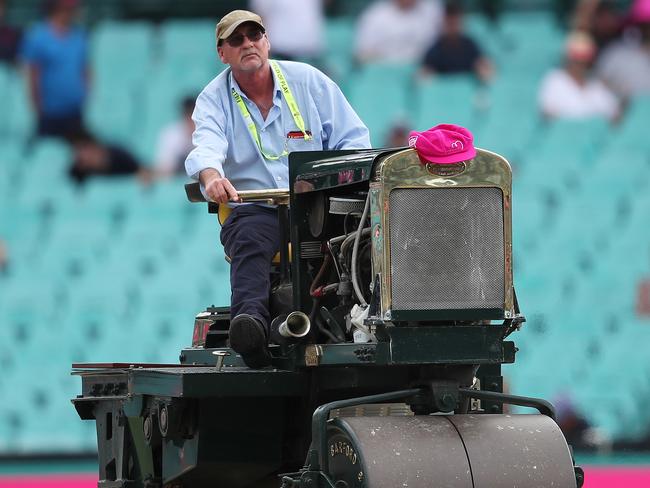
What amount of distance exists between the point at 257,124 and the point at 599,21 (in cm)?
955

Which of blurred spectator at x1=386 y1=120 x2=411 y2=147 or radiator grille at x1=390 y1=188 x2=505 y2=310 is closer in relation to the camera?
radiator grille at x1=390 y1=188 x2=505 y2=310

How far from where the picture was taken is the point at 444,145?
5.32 meters

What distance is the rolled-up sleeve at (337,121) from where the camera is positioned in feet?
21.7

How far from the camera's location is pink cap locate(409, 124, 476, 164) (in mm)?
5316

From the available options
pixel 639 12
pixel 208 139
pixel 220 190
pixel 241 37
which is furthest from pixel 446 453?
pixel 639 12

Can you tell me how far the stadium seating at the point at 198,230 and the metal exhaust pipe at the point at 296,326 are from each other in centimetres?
830

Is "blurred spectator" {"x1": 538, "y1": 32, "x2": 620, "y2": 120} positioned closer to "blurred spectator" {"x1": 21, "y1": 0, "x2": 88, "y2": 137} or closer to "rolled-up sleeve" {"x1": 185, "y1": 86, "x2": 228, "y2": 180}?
"blurred spectator" {"x1": 21, "y1": 0, "x2": 88, "y2": 137}

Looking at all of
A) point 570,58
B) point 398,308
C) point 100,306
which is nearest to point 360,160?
point 398,308

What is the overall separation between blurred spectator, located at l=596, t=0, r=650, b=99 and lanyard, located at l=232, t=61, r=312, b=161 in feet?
30.5

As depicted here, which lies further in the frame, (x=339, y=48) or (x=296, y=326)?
(x=339, y=48)

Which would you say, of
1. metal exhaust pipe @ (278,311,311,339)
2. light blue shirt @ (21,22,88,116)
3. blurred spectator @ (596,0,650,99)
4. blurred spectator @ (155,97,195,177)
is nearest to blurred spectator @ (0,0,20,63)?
light blue shirt @ (21,22,88,116)

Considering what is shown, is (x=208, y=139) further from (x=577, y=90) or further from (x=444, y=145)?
(x=577, y=90)

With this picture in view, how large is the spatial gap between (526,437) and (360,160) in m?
1.18

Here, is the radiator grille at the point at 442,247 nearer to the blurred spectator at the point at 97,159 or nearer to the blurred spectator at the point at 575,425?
the blurred spectator at the point at 575,425
